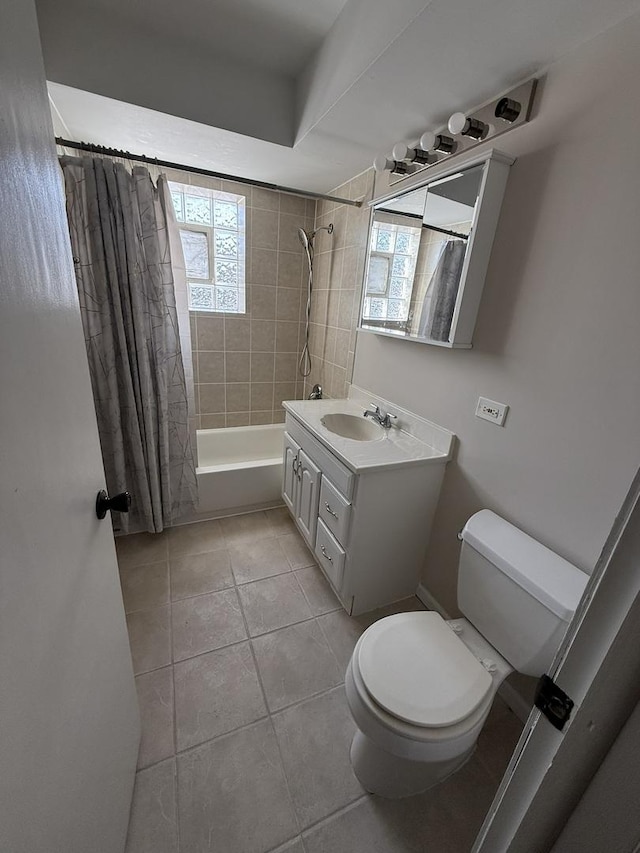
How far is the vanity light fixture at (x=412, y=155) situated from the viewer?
1.44 m

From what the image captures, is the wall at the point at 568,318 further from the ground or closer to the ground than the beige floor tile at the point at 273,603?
further from the ground

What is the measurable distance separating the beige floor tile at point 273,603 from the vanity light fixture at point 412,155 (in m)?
2.09

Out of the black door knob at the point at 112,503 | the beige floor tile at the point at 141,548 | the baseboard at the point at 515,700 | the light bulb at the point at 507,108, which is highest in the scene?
the light bulb at the point at 507,108

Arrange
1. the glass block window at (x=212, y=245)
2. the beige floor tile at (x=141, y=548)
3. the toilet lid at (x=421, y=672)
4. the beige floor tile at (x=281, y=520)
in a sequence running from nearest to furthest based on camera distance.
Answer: the toilet lid at (x=421, y=672) → the beige floor tile at (x=141, y=548) → the beige floor tile at (x=281, y=520) → the glass block window at (x=212, y=245)

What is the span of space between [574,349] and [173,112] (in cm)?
191

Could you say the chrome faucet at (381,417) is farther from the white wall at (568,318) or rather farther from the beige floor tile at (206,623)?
the beige floor tile at (206,623)

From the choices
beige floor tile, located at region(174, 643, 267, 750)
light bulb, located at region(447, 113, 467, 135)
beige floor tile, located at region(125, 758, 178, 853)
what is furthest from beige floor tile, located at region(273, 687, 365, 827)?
light bulb, located at region(447, 113, 467, 135)

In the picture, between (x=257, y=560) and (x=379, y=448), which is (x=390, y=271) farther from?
(x=257, y=560)

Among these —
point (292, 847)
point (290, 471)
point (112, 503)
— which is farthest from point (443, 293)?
point (292, 847)

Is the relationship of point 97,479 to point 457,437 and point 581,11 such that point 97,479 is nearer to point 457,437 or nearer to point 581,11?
point 457,437

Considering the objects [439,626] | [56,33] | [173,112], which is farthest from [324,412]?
[56,33]

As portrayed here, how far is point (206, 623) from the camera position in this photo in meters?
1.59

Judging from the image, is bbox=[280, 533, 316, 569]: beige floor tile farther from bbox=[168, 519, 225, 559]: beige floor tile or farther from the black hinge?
the black hinge

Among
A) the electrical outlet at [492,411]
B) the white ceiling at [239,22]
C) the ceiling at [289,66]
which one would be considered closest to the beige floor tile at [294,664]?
the electrical outlet at [492,411]
